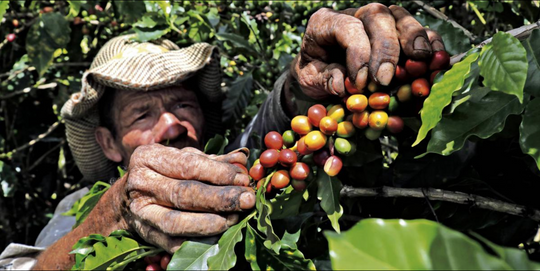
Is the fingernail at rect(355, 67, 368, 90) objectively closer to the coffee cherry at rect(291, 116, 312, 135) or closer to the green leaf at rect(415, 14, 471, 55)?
the coffee cherry at rect(291, 116, 312, 135)

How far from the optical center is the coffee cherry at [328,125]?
1.31 metres

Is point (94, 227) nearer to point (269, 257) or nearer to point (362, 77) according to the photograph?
point (269, 257)

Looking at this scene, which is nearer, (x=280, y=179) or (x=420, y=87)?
(x=420, y=87)

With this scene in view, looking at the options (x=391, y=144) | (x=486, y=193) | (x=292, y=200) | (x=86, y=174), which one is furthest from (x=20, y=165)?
(x=486, y=193)

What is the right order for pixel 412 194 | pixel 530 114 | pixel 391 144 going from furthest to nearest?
pixel 391 144, pixel 412 194, pixel 530 114

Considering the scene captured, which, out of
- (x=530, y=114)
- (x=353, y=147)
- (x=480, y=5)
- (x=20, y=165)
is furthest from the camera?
(x=20, y=165)

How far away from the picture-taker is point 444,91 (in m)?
1.08

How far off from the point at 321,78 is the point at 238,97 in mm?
1529

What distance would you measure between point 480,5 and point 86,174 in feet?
7.45

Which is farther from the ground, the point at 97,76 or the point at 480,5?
the point at 480,5

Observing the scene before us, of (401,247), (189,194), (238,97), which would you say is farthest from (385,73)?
(238,97)

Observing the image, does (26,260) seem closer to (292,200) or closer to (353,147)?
(292,200)

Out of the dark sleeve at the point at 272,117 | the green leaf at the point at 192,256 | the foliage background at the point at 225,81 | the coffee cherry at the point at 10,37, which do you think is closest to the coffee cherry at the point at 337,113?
the foliage background at the point at 225,81

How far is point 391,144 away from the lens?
251 cm
